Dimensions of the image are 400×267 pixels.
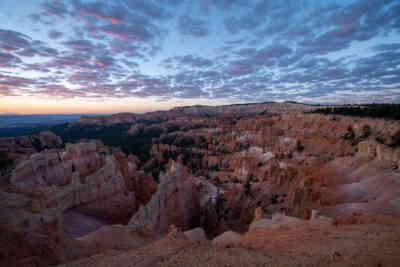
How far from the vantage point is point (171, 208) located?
13.9 metres

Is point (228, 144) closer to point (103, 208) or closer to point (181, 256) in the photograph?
point (103, 208)

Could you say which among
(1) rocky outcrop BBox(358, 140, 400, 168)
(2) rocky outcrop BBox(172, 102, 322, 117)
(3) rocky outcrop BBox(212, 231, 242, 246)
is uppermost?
(2) rocky outcrop BBox(172, 102, 322, 117)

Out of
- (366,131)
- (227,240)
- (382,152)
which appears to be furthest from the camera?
(366,131)

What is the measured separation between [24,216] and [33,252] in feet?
4.01

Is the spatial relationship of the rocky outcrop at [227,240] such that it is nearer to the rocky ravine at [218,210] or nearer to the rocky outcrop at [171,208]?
the rocky ravine at [218,210]

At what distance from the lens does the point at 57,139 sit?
62625 millimetres

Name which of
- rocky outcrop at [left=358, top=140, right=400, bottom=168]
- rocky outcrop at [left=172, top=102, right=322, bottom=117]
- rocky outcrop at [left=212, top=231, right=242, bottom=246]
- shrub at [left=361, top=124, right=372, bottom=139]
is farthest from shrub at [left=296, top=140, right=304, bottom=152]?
rocky outcrop at [left=172, top=102, right=322, bottom=117]

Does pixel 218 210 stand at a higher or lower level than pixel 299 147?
lower

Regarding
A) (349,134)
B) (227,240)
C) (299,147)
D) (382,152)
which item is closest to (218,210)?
(227,240)

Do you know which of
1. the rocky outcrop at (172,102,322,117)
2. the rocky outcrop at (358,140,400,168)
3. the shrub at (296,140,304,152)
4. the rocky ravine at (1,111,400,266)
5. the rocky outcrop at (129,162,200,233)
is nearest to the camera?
the rocky ravine at (1,111,400,266)

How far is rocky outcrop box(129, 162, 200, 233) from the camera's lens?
34.6 ft

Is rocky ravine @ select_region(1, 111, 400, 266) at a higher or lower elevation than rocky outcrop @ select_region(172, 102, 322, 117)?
lower

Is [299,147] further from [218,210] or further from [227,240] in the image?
[227,240]

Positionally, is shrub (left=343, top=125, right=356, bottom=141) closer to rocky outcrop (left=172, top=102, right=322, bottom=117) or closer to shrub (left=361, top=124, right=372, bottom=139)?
shrub (left=361, top=124, right=372, bottom=139)
